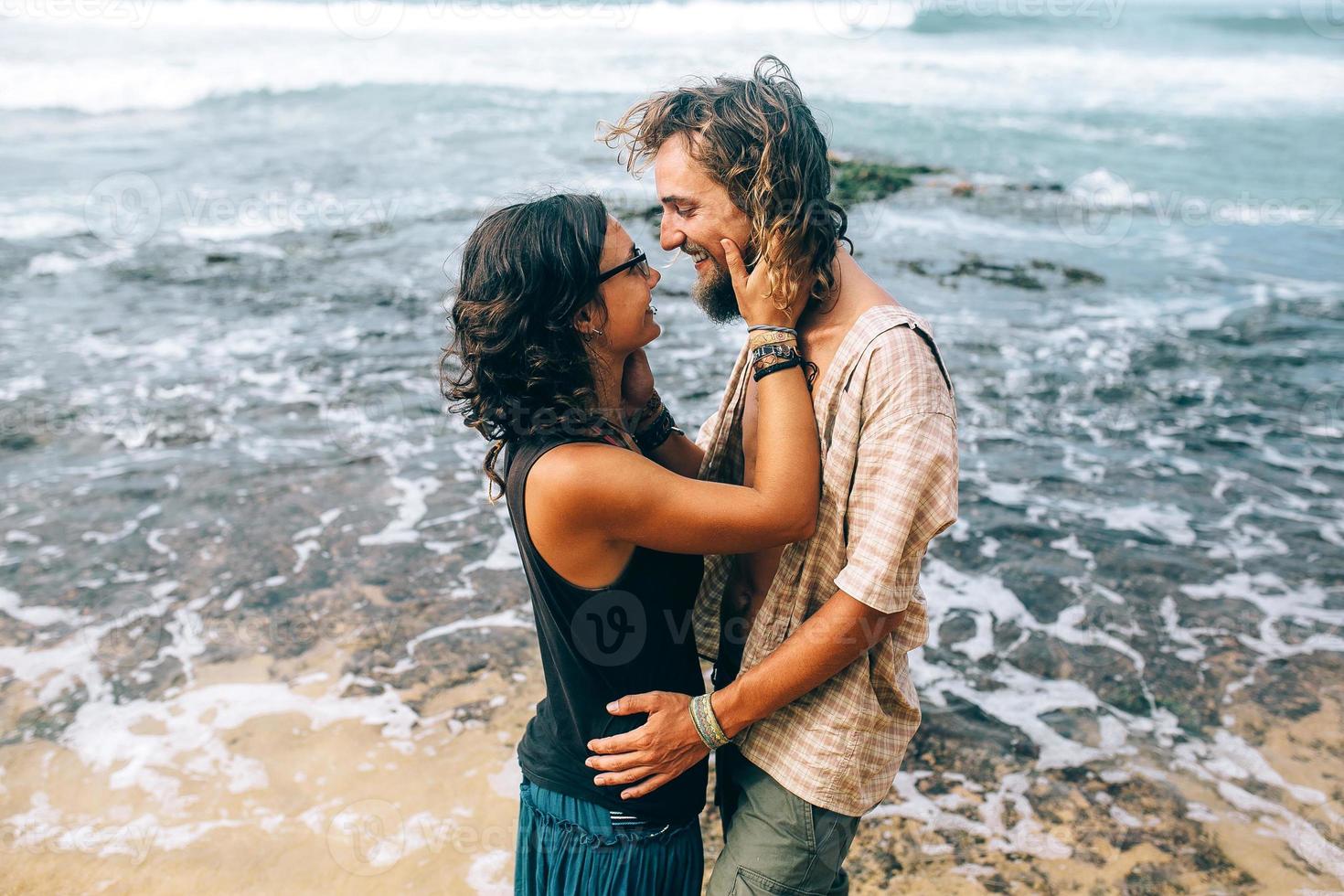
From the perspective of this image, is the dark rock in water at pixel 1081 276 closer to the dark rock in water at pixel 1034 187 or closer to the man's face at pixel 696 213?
the dark rock in water at pixel 1034 187

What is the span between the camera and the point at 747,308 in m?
2.28

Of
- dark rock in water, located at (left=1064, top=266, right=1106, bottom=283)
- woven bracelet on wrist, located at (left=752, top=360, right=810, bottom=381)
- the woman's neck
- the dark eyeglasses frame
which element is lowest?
dark rock in water, located at (left=1064, top=266, right=1106, bottom=283)

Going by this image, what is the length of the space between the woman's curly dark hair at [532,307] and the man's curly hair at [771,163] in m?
0.30

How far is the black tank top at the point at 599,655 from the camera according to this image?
2.22m

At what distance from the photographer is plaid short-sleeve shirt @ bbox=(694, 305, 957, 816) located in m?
2.12

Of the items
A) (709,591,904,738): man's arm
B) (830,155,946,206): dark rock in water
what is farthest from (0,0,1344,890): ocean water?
(709,591,904,738): man's arm

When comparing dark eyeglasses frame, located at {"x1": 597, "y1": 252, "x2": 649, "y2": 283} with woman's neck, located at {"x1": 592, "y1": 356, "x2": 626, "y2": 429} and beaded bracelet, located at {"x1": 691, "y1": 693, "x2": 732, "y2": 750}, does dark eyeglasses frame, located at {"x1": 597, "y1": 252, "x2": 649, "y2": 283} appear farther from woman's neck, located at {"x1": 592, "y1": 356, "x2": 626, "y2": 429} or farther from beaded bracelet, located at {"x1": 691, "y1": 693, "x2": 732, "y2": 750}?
beaded bracelet, located at {"x1": 691, "y1": 693, "x2": 732, "y2": 750}

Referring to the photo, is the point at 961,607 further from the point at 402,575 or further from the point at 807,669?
the point at 807,669

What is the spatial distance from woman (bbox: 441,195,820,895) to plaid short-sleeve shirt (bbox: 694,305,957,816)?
0.10 m

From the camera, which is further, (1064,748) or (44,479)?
(44,479)

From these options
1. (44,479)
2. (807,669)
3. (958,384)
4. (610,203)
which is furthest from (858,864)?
(610,203)

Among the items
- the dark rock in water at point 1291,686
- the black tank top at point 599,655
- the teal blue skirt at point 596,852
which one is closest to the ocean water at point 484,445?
the dark rock in water at point 1291,686

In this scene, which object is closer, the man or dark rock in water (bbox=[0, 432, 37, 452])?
the man

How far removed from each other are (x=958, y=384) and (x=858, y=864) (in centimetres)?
552
